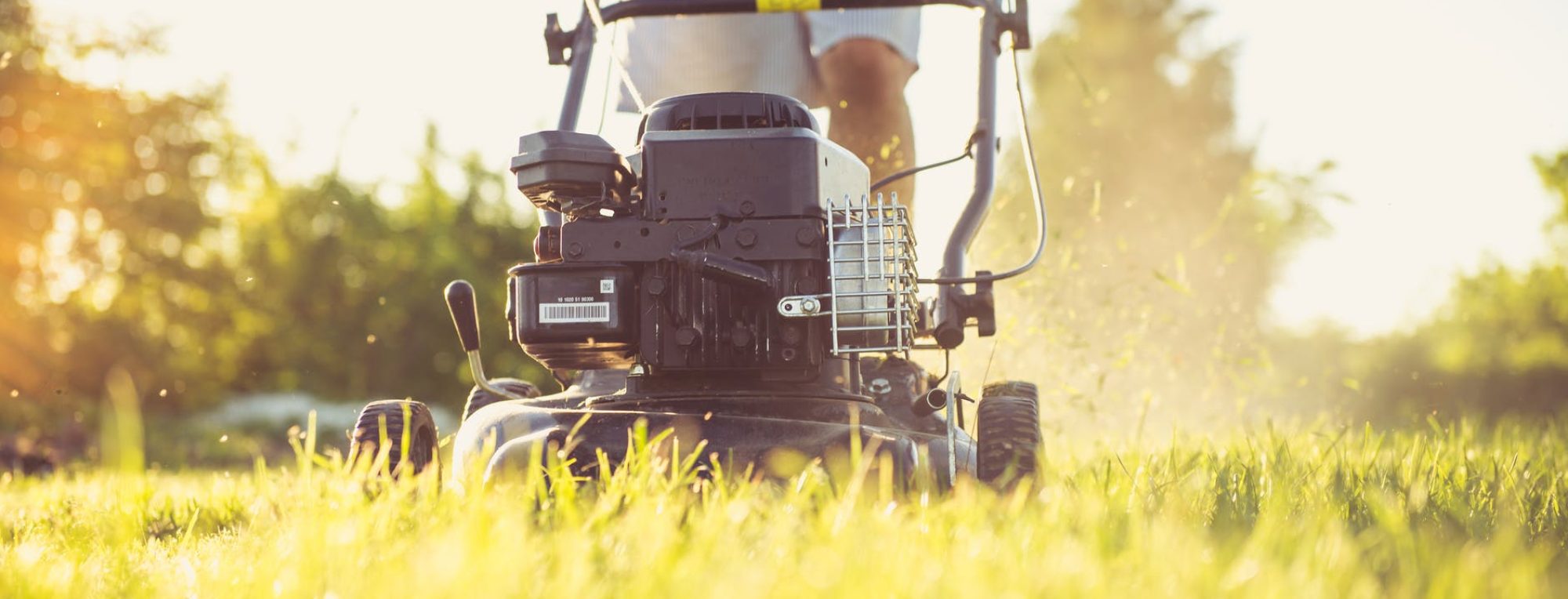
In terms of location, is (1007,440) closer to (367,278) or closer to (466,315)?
(466,315)

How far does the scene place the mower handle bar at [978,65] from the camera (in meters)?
2.75

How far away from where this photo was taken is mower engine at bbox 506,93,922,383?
7.82 ft

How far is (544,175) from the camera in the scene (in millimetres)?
2398

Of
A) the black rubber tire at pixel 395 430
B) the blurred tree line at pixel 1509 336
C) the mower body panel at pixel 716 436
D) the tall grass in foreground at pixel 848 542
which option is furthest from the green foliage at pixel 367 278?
the tall grass in foreground at pixel 848 542

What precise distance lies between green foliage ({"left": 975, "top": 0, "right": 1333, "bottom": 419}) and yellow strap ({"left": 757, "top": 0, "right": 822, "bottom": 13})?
1549mm

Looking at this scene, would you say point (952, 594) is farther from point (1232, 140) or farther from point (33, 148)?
point (1232, 140)

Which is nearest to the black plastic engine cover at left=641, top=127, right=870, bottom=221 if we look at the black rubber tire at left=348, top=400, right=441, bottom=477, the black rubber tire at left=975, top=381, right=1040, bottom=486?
the black rubber tire at left=975, top=381, right=1040, bottom=486

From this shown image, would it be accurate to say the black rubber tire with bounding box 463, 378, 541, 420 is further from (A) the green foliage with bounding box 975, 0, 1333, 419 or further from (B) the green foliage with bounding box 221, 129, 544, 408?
(B) the green foliage with bounding box 221, 129, 544, 408

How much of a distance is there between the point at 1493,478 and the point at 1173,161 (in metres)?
20.3

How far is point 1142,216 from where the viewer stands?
2030 centimetres

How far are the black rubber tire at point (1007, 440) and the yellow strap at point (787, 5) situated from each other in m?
1.08

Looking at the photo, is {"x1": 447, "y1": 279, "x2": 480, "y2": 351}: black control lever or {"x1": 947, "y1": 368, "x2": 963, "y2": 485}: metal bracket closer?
{"x1": 947, "y1": 368, "x2": 963, "y2": 485}: metal bracket

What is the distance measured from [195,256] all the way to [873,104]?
12.0 m

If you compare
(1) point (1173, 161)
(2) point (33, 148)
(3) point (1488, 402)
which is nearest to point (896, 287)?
(3) point (1488, 402)
